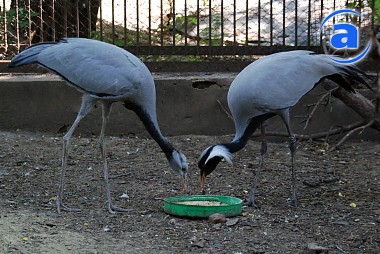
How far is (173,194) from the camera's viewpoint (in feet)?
20.2

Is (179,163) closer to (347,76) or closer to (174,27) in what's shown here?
(347,76)

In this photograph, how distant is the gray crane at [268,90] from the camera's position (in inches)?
229

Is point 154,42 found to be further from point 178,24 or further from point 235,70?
point 235,70

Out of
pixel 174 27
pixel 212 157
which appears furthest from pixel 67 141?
pixel 174 27

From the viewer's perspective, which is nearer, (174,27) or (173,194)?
(173,194)

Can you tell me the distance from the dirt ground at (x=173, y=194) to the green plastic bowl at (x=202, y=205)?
6 cm

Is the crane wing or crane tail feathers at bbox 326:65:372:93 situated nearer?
the crane wing

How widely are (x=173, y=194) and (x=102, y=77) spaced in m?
1.13

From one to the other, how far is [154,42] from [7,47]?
187 centimetres

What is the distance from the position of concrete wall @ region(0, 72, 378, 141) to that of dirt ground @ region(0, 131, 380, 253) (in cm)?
18

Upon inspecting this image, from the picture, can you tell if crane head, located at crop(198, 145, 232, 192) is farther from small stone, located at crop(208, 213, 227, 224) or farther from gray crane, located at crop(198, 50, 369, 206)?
small stone, located at crop(208, 213, 227, 224)

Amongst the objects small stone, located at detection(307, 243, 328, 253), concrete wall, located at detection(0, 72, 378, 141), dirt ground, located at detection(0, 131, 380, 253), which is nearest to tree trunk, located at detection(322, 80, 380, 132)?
dirt ground, located at detection(0, 131, 380, 253)

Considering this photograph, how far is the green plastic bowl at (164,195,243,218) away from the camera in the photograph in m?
5.36

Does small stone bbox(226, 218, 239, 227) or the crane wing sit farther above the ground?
the crane wing
